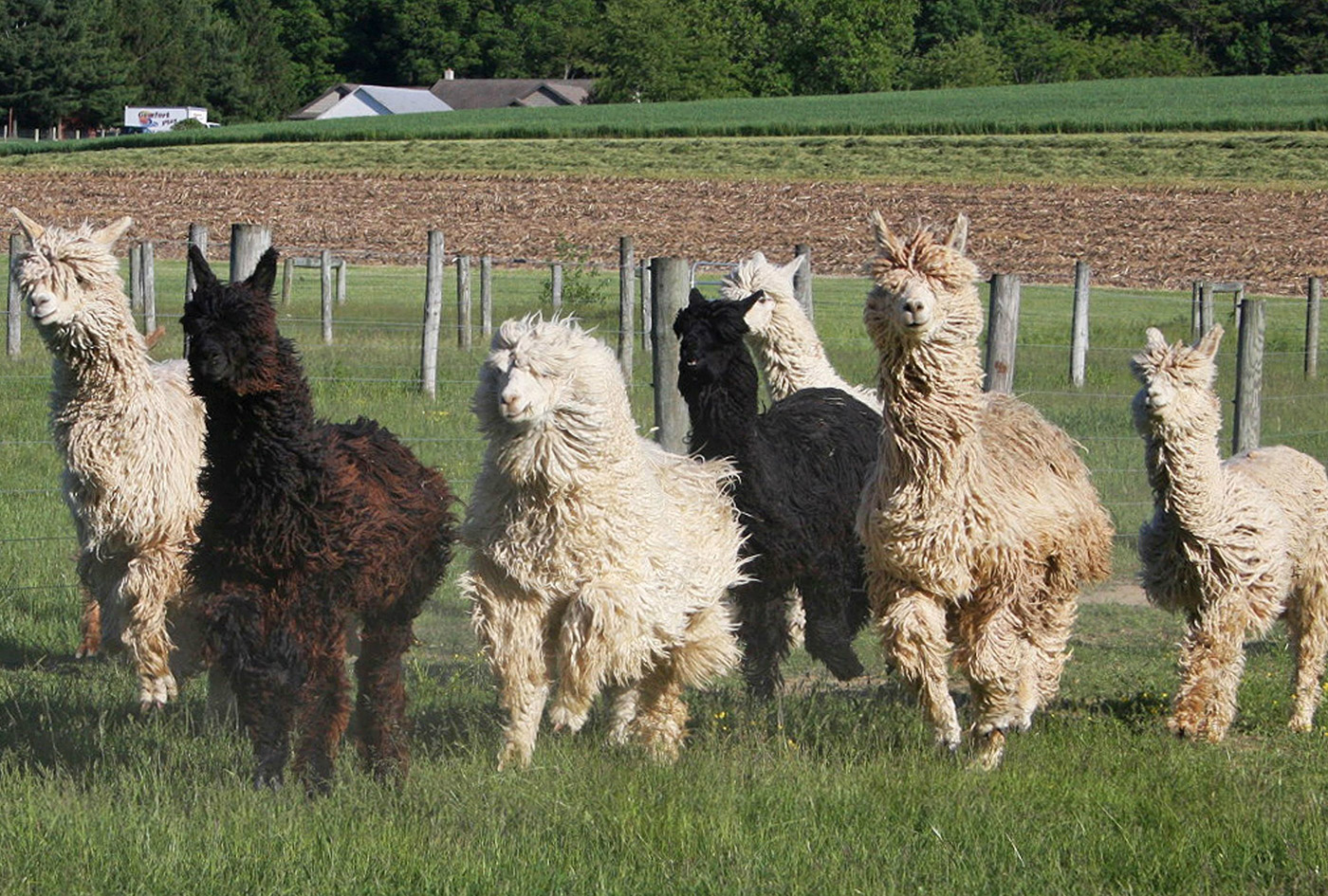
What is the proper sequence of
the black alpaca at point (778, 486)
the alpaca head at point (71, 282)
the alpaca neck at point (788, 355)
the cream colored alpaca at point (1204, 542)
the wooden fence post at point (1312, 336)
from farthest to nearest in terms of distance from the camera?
the wooden fence post at point (1312, 336), the alpaca neck at point (788, 355), the black alpaca at point (778, 486), the alpaca head at point (71, 282), the cream colored alpaca at point (1204, 542)

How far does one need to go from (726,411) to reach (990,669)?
1776mm

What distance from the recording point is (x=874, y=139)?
6072 cm

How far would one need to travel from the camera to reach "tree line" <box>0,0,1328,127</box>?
9106 centimetres

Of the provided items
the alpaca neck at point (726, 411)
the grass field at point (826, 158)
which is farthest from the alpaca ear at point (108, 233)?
the grass field at point (826, 158)

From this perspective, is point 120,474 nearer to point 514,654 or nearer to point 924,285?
point 514,654

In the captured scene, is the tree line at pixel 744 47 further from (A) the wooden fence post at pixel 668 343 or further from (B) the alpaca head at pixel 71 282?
(B) the alpaca head at pixel 71 282

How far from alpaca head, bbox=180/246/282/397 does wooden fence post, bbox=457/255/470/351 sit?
13876 millimetres

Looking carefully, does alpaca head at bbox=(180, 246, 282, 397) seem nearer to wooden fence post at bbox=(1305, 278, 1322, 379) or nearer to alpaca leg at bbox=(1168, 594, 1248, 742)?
alpaca leg at bbox=(1168, 594, 1248, 742)

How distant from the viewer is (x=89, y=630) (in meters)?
8.75

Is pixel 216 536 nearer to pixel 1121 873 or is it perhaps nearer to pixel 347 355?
pixel 1121 873

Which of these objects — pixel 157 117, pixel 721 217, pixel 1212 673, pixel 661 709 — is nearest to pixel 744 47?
pixel 157 117

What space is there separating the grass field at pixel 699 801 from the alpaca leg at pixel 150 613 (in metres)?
0.18

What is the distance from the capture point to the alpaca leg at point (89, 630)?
870cm

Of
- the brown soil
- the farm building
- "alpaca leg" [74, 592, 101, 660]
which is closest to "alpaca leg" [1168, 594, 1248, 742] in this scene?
"alpaca leg" [74, 592, 101, 660]
